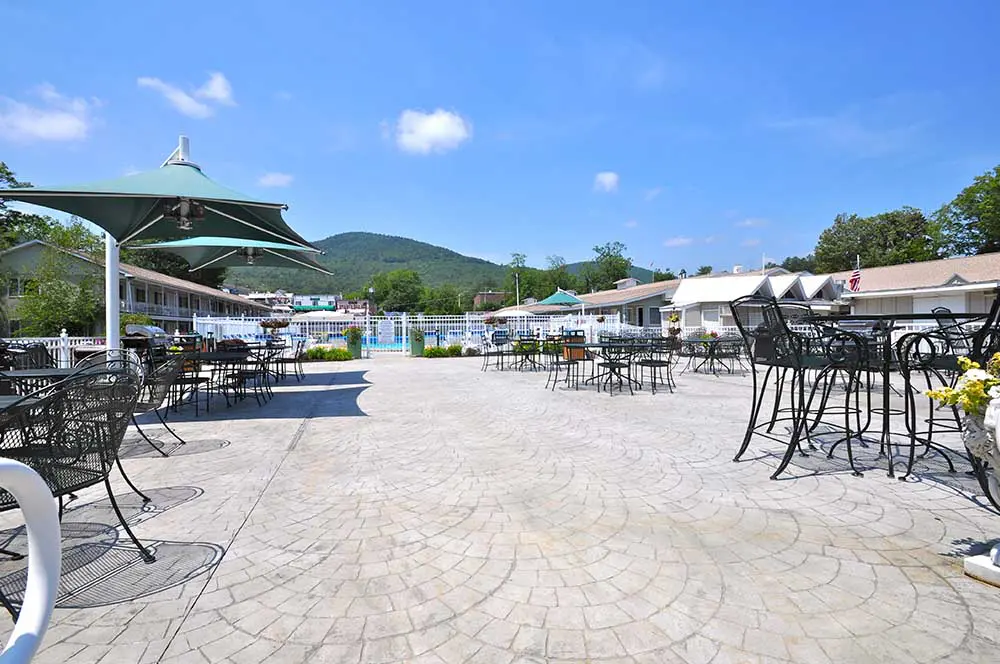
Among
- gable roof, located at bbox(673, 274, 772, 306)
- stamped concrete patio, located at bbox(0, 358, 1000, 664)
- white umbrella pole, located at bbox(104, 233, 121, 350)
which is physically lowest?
stamped concrete patio, located at bbox(0, 358, 1000, 664)

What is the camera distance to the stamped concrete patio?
64.6 inches

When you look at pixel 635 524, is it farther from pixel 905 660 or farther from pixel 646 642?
pixel 905 660

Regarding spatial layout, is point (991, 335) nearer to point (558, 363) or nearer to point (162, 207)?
point (558, 363)

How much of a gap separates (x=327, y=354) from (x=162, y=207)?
8.93 metres

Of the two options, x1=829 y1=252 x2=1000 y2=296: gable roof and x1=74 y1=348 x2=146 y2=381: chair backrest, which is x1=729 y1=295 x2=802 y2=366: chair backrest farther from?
x1=829 y1=252 x2=1000 y2=296: gable roof

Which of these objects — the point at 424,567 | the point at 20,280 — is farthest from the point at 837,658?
the point at 20,280

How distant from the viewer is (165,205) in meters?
6.25

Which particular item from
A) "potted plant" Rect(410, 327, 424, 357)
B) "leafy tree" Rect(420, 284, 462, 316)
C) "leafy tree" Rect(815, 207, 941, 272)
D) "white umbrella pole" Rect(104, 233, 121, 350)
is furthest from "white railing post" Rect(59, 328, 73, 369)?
"leafy tree" Rect(420, 284, 462, 316)

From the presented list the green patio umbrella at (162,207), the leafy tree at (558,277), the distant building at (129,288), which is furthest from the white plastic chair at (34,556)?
the leafy tree at (558,277)

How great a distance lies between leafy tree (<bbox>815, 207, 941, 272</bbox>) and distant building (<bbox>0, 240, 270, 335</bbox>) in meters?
50.6

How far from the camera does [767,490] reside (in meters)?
3.11

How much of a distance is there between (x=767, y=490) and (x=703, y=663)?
1.94 metres

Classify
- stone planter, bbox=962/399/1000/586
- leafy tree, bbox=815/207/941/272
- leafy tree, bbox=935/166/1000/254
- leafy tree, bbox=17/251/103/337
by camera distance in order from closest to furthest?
stone planter, bbox=962/399/1000/586
leafy tree, bbox=17/251/103/337
leafy tree, bbox=935/166/1000/254
leafy tree, bbox=815/207/941/272

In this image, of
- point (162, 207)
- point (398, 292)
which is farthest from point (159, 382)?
point (398, 292)
